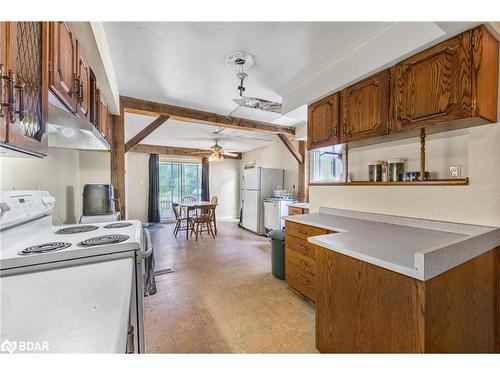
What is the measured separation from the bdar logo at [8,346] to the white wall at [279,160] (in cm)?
494

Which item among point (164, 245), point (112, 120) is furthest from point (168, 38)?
point (164, 245)

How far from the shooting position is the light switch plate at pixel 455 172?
1639 mm

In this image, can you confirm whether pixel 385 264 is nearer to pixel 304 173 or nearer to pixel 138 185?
pixel 304 173

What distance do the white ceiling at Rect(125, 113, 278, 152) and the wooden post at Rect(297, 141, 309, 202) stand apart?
0.80 metres

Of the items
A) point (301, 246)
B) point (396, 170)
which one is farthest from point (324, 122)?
point (301, 246)

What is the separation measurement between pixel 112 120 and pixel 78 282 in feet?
8.59

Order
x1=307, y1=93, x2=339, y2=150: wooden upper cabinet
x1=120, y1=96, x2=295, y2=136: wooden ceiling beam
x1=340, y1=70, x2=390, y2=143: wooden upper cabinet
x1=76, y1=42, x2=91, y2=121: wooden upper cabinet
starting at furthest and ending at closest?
1. x1=120, y1=96, x2=295, y2=136: wooden ceiling beam
2. x1=307, y1=93, x2=339, y2=150: wooden upper cabinet
3. x1=340, y1=70, x2=390, y2=143: wooden upper cabinet
4. x1=76, y1=42, x2=91, y2=121: wooden upper cabinet

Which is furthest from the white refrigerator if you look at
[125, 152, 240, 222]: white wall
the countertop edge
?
the countertop edge

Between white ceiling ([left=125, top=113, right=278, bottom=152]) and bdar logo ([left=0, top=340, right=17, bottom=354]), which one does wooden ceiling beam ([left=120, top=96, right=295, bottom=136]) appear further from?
bdar logo ([left=0, top=340, right=17, bottom=354])

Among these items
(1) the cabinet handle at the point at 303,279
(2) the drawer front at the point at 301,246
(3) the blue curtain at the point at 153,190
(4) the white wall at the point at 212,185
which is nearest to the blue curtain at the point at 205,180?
(4) the white wall at the point at 212,185

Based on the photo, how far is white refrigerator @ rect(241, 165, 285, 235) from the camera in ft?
16.5

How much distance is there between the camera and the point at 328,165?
3305 mm

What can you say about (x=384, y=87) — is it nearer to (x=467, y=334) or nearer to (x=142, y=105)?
(x=467, y=334)

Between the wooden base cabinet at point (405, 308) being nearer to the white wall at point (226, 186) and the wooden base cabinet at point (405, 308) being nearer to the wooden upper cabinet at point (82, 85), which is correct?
the wooden upper cabinet at point (82, 85)
